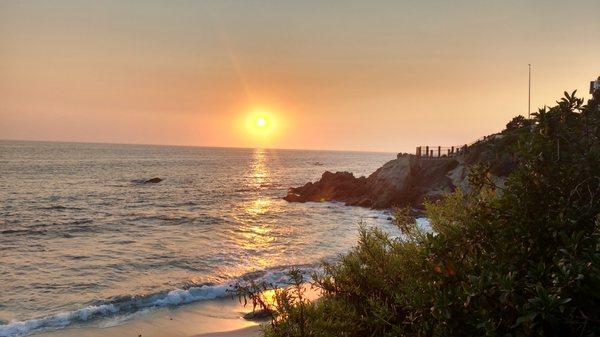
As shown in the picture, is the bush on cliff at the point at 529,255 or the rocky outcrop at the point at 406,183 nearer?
the bush on cliff at the point at 529,255

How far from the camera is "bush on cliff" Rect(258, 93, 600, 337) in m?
3.39

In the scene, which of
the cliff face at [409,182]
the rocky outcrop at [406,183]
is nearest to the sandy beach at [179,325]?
the cliff face at [409,182]

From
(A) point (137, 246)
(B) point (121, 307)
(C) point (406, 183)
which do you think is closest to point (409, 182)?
(C) point (406, 183)

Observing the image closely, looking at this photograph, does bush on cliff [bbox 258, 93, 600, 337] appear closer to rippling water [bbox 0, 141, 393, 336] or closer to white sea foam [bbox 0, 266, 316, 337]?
white sea foam [bbox 0, 266, 316, 337]

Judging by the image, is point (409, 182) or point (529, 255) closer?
point (529, 255)

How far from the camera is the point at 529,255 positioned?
4.07 metres

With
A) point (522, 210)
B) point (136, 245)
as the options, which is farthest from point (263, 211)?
point (522, 210)

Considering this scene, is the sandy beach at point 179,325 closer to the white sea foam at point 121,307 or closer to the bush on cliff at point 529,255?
the white sea foam at point 121,307

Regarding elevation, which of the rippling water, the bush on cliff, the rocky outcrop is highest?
the bush on cliff

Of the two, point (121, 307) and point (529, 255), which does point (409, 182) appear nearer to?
point (121, 307)

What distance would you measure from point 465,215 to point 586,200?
1457 millimetres

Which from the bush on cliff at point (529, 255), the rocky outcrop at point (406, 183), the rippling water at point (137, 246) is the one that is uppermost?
the bush on cliff at point (529, 255)

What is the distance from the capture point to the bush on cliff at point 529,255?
3387mm

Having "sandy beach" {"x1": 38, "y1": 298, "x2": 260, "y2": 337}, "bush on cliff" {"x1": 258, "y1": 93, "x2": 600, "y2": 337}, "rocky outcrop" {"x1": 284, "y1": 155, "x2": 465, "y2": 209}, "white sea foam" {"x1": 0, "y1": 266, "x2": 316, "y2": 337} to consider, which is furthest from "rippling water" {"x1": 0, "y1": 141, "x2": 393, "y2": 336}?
"bush on cliff" {"x1": 258, "y1": 93, "x2": 600, "y2": 337}
